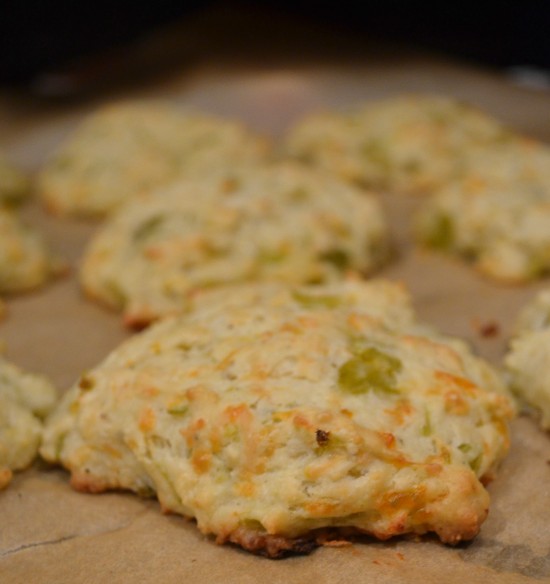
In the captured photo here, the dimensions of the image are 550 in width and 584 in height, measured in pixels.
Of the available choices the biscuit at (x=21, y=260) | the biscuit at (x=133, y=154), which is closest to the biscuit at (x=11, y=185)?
the biscuit at (x=133, y=154)

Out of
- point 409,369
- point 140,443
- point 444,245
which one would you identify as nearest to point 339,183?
point 444,245

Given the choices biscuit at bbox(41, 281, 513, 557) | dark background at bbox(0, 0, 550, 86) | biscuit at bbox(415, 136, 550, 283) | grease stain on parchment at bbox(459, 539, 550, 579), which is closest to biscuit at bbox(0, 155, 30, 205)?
dark background at bbox(0, 0, 550, 86)

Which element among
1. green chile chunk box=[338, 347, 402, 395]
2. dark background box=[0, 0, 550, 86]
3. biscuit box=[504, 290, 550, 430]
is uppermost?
dark background box=[0, 0, 550, 86]

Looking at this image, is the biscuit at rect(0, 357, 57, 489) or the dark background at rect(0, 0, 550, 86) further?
the dark background at rect(0, 0, 550, 86)

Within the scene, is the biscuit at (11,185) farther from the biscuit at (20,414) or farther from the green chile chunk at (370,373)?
the green chile chunk at (370,373)

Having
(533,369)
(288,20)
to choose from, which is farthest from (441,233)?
(288,20)

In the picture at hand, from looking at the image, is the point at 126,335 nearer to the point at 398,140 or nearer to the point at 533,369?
the point at 533,369

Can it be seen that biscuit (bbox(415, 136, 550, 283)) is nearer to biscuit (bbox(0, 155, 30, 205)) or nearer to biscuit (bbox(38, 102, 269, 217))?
biscuit (bbox(38, 102, 269, 217))
